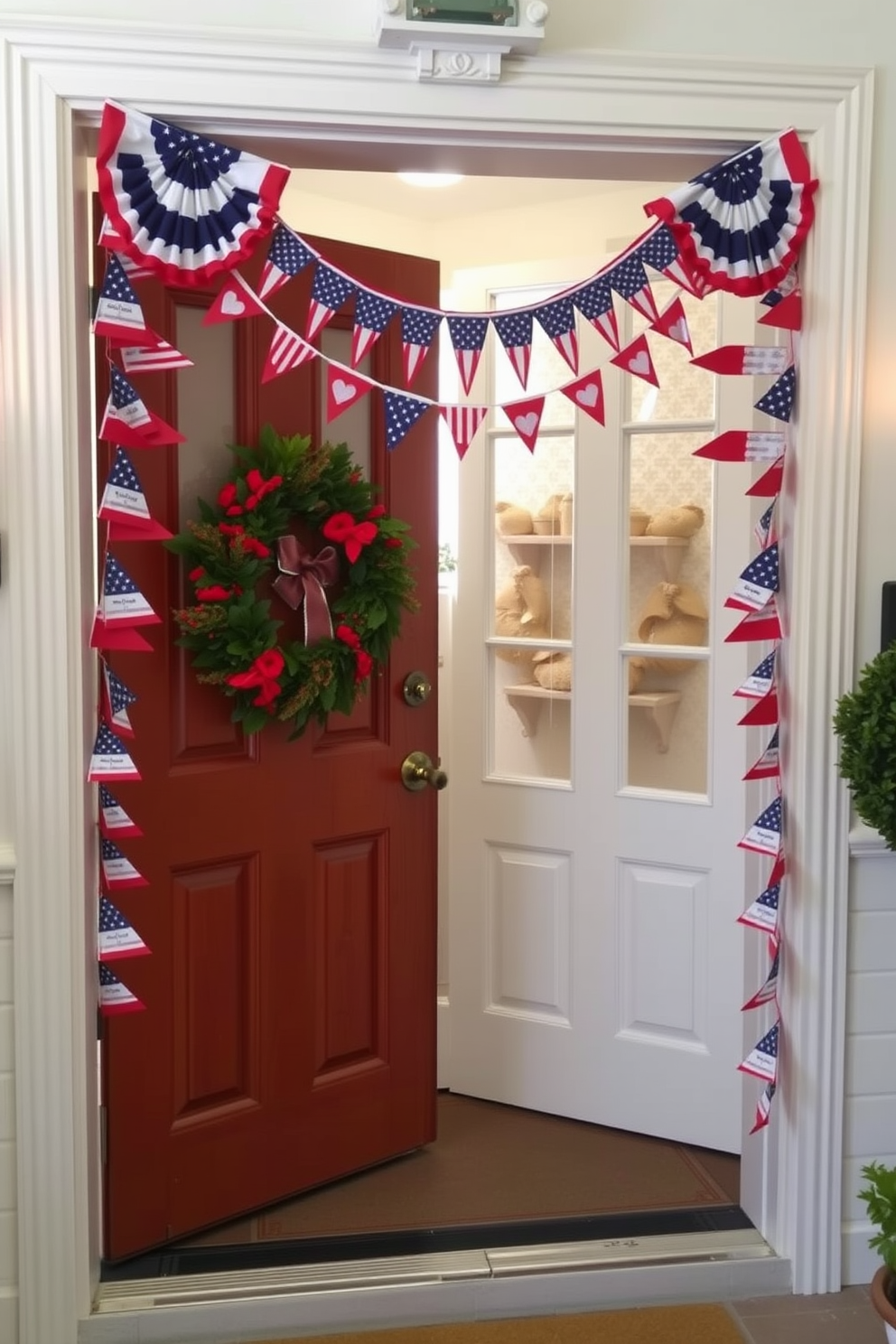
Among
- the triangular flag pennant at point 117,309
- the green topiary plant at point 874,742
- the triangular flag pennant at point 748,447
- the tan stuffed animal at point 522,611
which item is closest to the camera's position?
the green topiary plant at point 874,742

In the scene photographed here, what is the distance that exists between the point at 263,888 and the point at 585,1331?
39.5 inches

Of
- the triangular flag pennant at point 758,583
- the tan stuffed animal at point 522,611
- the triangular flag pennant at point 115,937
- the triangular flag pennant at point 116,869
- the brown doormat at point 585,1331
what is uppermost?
the triangular flag pennant at point 758,583

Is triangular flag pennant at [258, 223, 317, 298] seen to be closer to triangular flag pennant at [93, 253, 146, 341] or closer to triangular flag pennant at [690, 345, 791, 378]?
triangular flag pennant at [93, 253, 146, 341]

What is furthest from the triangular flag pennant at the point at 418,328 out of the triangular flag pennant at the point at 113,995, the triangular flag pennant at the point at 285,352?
the triangular flag pennant at the point at 113,995

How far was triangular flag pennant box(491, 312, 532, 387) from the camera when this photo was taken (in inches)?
89.7

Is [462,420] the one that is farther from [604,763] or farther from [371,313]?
[604,763]

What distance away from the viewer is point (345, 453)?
2588 millimetres

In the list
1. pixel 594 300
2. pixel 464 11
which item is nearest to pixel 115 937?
pixel 594 300

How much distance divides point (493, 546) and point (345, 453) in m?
0.67

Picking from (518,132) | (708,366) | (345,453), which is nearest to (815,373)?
(708,366)

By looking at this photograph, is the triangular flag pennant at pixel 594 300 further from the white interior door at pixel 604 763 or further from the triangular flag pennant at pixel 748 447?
the white interior door at pixel 604 763

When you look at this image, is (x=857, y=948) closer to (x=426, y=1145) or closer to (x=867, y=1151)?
(x=867, y=1151)

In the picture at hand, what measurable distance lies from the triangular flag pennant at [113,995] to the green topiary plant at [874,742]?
1268 millimetres

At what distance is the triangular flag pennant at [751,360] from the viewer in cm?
232
